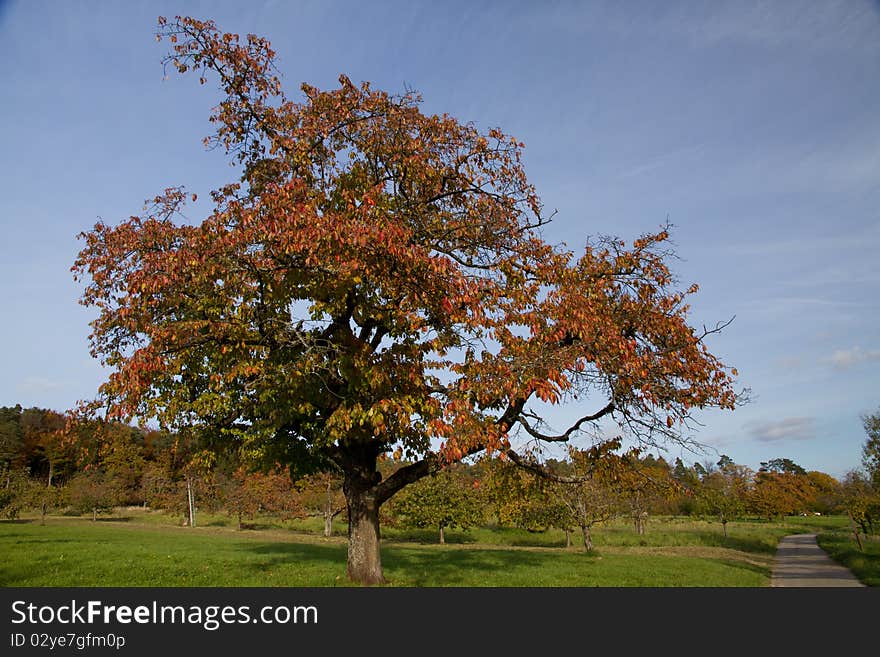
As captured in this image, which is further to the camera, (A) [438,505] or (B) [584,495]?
(A) [438,505]

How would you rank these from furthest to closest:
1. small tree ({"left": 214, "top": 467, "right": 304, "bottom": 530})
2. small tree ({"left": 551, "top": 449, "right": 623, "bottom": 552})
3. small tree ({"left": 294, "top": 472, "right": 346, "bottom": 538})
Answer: small tree ({"left": 294, "top": 472, "right": 346, "bottom": 538}) < small tree ({"left": 214, "top": 467, "right": 304, "bottom": 530}) < small tree ({"left": 551, "top": 449, "right": 623, "bottom": 552})

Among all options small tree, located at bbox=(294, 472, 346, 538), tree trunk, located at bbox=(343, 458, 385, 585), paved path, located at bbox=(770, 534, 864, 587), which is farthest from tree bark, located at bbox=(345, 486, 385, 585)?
small tree, located at bbox=(294, 472, 346, 538)

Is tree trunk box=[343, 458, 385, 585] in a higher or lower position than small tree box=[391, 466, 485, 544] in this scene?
higher

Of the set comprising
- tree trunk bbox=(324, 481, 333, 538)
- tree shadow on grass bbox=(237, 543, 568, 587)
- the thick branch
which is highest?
the thick branch

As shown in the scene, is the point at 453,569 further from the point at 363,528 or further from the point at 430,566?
the point at 363,528

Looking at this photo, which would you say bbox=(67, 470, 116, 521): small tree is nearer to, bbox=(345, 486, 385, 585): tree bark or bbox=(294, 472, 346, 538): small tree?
bbox=(294, 472, 346, 538): small tree

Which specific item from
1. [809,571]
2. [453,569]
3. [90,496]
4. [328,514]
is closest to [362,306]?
[453,569]

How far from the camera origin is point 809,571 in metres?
23.4

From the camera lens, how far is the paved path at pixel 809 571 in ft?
63.2

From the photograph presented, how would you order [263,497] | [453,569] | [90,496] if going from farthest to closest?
1. [90,496]
2. [263,497]
3. [453,569]

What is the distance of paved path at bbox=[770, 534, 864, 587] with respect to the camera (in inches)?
758

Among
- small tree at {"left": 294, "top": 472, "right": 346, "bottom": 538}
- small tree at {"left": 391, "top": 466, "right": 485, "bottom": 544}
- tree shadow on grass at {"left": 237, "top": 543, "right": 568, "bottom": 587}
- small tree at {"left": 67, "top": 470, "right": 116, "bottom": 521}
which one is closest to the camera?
tree shadow on grass at {"left": 237, "top": 543, "right": 568, "bottom": 587}

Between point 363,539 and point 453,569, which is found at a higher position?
point 363,539

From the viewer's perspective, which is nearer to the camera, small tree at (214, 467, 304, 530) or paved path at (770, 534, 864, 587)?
paved path at (770, 534, 864, 587)
